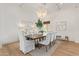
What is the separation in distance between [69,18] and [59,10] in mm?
196

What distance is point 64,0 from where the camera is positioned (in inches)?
75.0

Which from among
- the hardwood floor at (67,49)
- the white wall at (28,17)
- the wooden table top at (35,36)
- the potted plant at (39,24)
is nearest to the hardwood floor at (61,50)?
the hardwood floor at (67,49)

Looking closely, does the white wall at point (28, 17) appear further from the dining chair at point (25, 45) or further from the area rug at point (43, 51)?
the area rug at point (43, 51)

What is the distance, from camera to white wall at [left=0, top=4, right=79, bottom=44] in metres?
1.83

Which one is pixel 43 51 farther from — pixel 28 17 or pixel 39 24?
pixel 28 17

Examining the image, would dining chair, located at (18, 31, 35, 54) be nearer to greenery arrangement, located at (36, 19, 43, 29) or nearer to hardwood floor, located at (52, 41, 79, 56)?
greenery arrangement, located at (36, 19, 43, 29)

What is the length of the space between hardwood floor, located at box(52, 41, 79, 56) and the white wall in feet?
0.34

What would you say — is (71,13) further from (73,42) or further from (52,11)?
(73,42)

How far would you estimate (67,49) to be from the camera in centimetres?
189

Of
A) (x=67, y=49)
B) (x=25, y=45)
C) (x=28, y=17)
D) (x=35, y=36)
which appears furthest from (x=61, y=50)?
(x=28, y=17)

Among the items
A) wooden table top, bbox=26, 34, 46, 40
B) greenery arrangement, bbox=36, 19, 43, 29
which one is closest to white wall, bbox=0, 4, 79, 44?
greenery arrangement, bbox=36, 19, 43, 29

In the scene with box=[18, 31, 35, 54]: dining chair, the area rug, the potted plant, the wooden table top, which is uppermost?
the potted plant

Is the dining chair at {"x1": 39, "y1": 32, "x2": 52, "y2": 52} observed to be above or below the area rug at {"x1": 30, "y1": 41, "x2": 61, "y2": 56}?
above

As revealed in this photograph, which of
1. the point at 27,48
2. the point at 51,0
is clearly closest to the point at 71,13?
the point at 51,0
